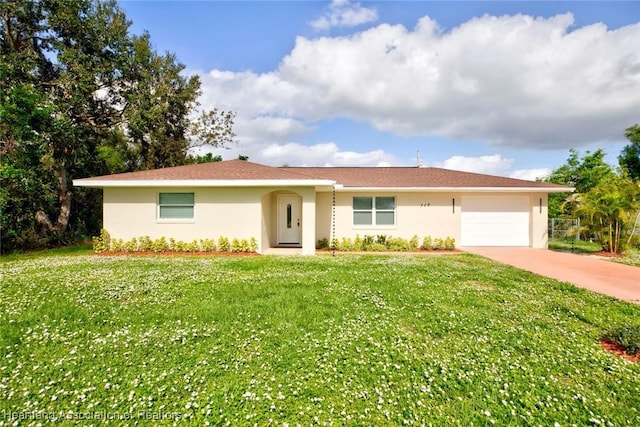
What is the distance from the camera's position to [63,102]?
14.8m

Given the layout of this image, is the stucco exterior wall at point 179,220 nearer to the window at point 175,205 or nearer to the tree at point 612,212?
the window at point 175,205

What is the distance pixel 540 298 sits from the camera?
20.3 feet

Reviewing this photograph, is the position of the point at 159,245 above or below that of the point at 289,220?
below

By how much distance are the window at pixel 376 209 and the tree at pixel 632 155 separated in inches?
1161

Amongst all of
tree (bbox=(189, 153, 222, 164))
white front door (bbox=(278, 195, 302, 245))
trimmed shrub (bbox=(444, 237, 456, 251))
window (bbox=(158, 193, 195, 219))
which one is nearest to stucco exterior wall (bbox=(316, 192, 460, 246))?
trimmed shrub (bbox=(444, 237, 456, 251))

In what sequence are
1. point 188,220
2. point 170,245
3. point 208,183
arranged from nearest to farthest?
point 208,183
point 170,245
point 188,220

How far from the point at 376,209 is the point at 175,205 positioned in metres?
9.06

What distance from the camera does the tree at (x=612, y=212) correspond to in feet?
38.0

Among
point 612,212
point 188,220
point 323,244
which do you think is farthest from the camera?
point 323,244

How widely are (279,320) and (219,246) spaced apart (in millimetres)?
7946

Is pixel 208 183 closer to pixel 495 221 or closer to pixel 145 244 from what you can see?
pixel 145 244

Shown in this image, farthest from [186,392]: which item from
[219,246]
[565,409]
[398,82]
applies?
[398,82]

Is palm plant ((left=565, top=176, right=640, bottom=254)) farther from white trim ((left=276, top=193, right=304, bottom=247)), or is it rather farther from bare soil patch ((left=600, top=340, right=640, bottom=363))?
white trim ((left=276, top=193, right=304, bottom=247))

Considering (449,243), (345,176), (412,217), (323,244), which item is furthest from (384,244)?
(345,176)
